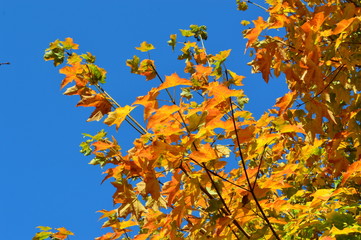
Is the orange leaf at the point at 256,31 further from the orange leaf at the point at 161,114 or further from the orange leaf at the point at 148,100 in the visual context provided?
the orange leaf at the point at 161,114

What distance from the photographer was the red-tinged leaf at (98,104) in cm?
242

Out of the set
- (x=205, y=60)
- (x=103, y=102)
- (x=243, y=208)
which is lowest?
(x=243, y=208)

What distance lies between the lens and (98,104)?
2.44 meters

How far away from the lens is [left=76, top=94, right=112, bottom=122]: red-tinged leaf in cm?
242

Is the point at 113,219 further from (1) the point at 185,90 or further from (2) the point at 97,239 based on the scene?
(1) the point at 185,90

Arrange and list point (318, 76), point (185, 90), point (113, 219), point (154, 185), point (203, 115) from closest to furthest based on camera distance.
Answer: point (203, 115), point (154, 185), point (318, 76), point (113, 219), point (185, 90)

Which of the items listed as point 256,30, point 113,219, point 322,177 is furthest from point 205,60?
point 113,219

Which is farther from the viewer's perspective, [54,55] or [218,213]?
[54,55]

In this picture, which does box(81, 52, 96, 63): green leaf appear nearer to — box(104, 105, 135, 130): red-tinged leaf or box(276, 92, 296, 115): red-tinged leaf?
box(104, 105, 135, 130): red-tinged leaf

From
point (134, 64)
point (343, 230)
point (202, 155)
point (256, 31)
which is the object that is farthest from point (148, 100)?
point (343, 230)

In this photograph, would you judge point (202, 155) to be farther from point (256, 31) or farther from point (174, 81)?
point (256, 31)

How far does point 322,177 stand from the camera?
4082mm

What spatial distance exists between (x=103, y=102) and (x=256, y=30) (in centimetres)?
125

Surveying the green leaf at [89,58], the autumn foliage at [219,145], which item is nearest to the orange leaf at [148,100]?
the autumn foliage at [219,145]
